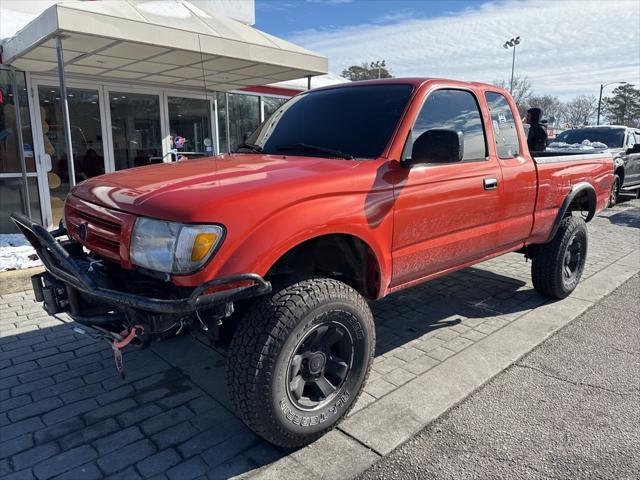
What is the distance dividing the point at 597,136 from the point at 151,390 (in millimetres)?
13573

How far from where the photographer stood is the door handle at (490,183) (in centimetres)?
373

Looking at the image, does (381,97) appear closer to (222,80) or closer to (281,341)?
(281,341)

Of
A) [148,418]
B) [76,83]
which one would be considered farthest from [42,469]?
[76,83]

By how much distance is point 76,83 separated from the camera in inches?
347

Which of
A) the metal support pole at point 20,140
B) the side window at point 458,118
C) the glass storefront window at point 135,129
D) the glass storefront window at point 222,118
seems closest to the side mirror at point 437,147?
the side window at point 458,118

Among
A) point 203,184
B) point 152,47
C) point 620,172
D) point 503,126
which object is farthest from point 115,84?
point 620,172

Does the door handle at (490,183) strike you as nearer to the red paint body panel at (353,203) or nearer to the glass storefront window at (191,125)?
the red paint body panel at (353,203)

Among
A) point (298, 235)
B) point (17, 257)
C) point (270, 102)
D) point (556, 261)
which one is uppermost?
point (270, 102)

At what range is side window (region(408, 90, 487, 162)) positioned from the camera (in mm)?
3465

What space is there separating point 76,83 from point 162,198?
788 centimetres

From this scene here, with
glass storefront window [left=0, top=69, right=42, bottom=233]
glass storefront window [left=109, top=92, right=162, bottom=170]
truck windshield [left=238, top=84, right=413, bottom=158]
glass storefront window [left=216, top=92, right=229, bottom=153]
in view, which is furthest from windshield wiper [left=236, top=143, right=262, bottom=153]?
glass storefront window [left=216, top=92, right=229, bottom=153]

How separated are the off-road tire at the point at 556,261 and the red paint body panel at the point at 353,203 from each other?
570 mm

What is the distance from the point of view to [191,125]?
36.4ft

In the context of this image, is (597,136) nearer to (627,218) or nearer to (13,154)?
(627,218)
